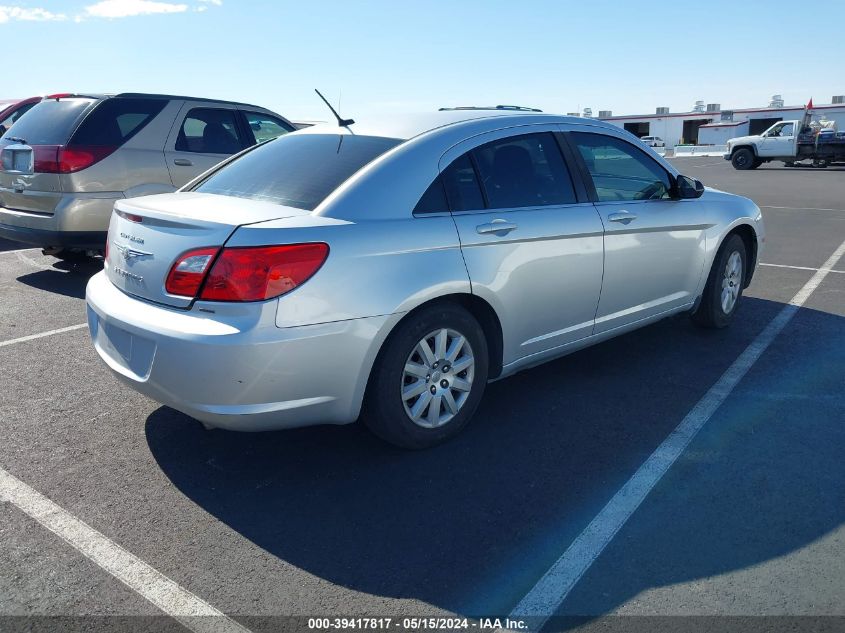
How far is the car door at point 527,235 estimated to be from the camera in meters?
3.82

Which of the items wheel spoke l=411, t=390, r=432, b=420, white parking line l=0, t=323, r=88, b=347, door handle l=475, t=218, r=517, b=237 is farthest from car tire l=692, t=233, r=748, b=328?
white parking line l=0, t=323, r=88, b=347

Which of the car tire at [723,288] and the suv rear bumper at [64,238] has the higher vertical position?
the suv rear bumper at [64,238]

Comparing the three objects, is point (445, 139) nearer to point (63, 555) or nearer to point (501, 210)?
point (501, 210)

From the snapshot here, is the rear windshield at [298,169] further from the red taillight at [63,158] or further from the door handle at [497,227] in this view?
the red taillight at [63,158]

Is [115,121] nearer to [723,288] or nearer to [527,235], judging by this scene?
[527,235]

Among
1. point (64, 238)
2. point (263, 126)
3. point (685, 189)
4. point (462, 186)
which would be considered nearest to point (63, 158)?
point (64, 238)

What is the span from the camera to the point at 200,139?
805 centimetres

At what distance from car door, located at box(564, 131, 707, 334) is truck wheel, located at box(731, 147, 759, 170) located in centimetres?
2851

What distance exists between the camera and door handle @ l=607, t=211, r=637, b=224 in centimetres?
451

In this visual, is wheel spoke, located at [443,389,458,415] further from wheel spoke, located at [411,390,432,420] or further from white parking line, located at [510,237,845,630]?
white parking line, located at [510,237,845,630]

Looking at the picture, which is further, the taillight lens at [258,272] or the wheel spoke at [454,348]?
the wheel spoke at [454,348]

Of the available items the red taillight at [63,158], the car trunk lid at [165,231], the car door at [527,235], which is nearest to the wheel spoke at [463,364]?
the car door at [527,235]

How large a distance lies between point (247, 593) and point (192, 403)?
903 millimetres

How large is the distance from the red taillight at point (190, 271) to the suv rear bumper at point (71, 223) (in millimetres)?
4231
